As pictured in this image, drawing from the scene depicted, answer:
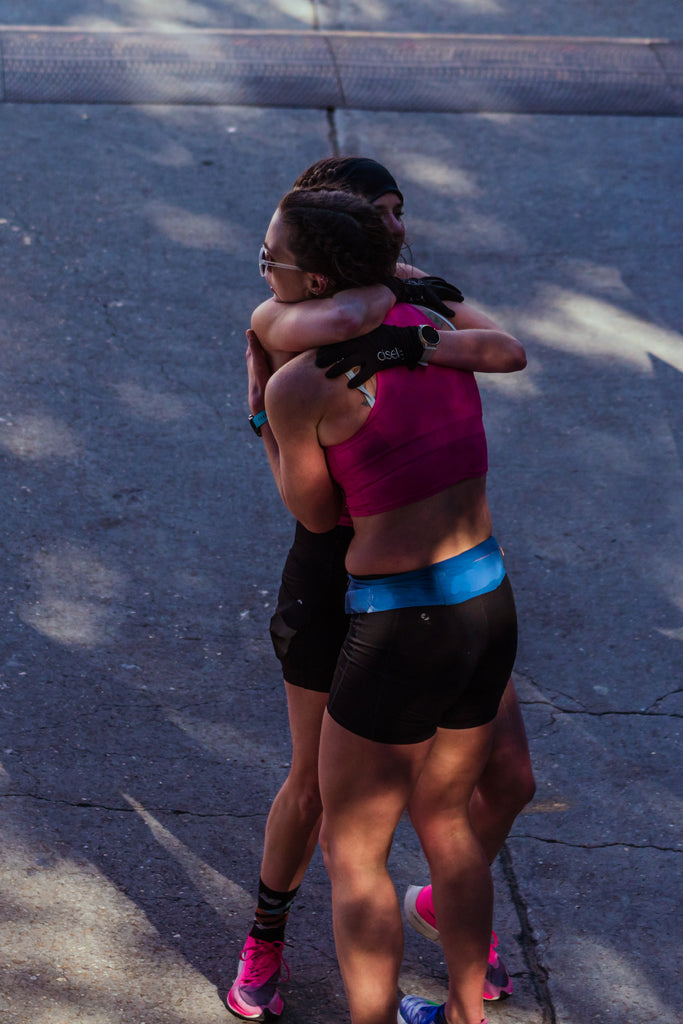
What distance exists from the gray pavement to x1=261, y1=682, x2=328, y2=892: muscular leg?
33cm

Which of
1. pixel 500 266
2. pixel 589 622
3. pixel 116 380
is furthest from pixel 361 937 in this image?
pixel 500 266

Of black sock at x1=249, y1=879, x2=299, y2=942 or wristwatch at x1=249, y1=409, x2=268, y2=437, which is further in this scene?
black sock at x1=249, y1=879, x2=299, y2=942

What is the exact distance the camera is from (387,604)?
2381mm

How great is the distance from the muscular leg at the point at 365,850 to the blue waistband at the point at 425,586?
10.2 inches

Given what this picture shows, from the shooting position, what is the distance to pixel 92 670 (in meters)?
3.90

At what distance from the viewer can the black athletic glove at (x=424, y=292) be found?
8.11 ft

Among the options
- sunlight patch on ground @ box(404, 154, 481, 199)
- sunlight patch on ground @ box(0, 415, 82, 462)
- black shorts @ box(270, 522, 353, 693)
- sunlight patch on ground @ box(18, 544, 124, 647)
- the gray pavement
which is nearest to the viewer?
black shorts @ box(270, 522, 353, 693)

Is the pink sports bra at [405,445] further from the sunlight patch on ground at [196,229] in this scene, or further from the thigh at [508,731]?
the sunlight patch on ground at [196,229]

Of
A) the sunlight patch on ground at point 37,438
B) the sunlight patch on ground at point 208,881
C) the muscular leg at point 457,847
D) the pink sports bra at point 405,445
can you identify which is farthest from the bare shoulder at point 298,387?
the sunlight patch on ground at point 37,438

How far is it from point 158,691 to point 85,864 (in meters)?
0.72

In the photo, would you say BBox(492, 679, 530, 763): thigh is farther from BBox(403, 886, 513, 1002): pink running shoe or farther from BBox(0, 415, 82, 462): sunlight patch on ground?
BBox(0, 415, 82, 462): sunlight patch on ground

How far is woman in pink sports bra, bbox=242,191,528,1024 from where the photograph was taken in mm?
2312

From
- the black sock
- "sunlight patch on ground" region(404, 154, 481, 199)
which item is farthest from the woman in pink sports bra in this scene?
"sunlight patch on ground" region(404, 154, 481, 199)

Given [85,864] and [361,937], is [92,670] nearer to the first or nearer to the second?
[85,864]
